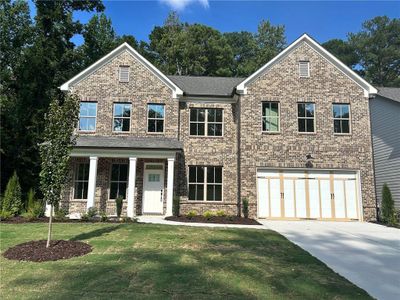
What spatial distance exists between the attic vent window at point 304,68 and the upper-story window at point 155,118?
7611 mm

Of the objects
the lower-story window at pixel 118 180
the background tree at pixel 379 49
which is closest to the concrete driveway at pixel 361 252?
the lower-story window at pixel 118 180

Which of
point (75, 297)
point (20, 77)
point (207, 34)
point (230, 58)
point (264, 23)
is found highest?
point (264, 23)

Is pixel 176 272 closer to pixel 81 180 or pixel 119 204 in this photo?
pixel 119 204

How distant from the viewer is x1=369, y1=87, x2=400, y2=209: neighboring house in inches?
706

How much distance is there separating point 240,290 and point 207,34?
41.5 m

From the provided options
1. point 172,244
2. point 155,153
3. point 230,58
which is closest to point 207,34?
point 230,58

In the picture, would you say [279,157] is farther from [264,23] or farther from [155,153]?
[264,23]

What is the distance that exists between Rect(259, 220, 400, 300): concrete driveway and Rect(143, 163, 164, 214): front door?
6.62m

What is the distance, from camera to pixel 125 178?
18.0m

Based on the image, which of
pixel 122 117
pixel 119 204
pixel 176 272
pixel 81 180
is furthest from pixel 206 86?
pixel 176 272

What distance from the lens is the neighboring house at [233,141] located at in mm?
17219

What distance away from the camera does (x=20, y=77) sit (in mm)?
20125

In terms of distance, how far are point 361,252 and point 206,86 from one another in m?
13.8

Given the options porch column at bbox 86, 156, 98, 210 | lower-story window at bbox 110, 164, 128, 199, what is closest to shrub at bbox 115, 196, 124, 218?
porch column at bbox 86, 156, 98, 210
